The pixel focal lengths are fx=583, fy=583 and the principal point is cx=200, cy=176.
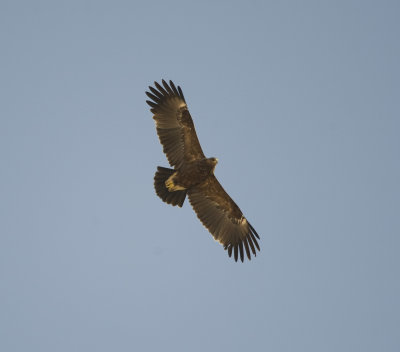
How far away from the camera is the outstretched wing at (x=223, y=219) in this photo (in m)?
15.5

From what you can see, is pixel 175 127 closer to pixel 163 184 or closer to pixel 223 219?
pixel 163 184

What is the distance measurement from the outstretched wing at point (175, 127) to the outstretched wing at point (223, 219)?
3.46 ft

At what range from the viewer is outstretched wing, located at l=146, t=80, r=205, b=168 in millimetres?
14867

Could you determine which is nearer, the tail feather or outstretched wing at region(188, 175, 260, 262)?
the tail feather

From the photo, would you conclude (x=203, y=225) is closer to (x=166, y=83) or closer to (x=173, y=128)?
(x=173, y=128)

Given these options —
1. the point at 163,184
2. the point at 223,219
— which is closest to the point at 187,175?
the point at 163,184

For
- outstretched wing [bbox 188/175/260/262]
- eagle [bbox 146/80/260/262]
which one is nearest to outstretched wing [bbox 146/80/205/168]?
eagle [bbox 146/80/260/262]

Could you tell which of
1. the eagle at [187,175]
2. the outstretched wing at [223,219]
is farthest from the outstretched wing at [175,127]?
the outstretched wing at [223,219]

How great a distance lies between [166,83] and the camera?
15.1 m

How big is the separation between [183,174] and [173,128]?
123cm

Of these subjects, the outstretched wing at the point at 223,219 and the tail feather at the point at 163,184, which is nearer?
the tail feather at the point at 163,184

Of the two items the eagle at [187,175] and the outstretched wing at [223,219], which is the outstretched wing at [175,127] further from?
the outstretched wing at [223,219]

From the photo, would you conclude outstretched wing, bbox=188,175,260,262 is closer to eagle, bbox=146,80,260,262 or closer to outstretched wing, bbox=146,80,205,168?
eagle, bbox=146,80,260,262

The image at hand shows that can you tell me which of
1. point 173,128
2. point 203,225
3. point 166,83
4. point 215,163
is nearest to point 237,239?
point 203,225
